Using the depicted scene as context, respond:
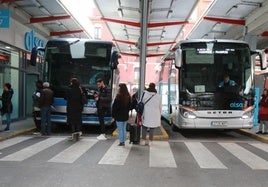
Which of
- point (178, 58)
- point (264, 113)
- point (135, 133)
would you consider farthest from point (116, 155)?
point (264, 113)

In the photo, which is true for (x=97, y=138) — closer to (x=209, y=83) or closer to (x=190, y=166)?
(x=209, y=83)

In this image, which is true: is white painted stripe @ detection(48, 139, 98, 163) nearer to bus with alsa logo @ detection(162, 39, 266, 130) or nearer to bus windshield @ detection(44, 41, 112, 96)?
bus windshield @ detection(44, 41, 112, 96)

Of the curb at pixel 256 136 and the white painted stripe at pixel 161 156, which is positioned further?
the curb at pixel 256 136

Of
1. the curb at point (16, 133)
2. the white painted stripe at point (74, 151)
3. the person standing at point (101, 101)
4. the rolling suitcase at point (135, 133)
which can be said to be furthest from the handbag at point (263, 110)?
the curb at point (16, 133)

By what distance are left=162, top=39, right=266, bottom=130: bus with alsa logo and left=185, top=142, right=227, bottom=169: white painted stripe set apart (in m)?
1.70

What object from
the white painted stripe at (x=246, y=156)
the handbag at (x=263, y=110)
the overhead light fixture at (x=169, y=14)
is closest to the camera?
the white painted stripe at (x=246, y=156)

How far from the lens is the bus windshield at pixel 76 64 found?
14750 millimetres

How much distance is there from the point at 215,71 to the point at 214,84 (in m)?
0.46

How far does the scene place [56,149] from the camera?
10.6 metres

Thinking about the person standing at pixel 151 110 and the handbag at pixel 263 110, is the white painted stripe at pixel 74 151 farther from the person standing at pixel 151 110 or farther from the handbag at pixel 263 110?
the handbag at pixel 263 110

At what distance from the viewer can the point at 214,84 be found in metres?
13.8

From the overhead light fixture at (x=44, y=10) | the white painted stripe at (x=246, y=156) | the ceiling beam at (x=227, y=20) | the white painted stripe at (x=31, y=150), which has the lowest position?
the white painted stripe at (x=246, y=156)

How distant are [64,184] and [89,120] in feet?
25.4

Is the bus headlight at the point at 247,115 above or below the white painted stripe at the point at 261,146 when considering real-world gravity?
above
